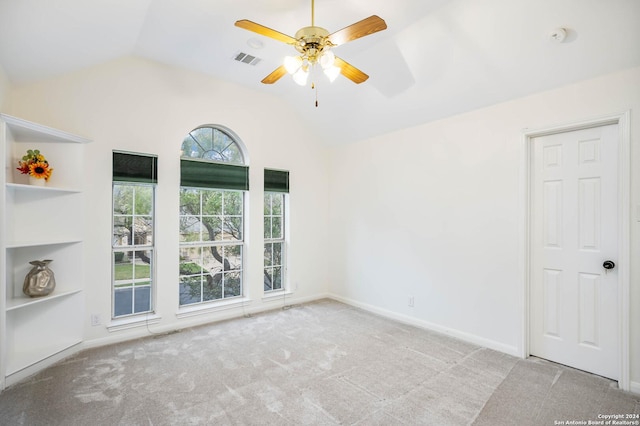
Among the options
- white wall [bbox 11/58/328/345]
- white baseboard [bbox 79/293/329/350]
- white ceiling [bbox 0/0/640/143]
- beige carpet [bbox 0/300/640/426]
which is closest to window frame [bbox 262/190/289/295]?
white wall [bbox 11/58/328/345]

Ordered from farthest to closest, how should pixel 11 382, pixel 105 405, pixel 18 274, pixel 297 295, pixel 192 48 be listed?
pixel 297 295, pixel 192 48, pixel 18 274, pixel 11 382, pixel 105 405

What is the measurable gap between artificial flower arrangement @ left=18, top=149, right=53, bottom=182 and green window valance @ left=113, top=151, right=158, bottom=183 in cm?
62

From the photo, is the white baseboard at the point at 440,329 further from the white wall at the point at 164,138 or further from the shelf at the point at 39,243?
the shelf at the point at 39,243

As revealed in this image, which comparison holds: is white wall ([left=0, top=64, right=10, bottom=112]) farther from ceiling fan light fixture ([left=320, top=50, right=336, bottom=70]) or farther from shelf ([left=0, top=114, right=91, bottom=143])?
ceiling fan light fixture ([left=320, top=50, right=336, bottom=70])

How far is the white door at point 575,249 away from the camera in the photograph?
2678 mm

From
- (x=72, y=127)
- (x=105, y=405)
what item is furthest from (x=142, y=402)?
(x=72, y=127)

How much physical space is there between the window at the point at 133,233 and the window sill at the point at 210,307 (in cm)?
38

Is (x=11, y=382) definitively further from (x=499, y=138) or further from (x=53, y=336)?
(x=499, y=138)

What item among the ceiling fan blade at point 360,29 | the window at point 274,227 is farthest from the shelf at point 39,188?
the ceiling fan blade at point 360,29

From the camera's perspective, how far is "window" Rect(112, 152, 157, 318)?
352 centimetres

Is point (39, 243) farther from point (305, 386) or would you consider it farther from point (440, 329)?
point (440, 329)

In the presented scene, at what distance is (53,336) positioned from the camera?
306 cm

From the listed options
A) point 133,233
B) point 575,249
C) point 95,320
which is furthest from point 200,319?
point 575,249

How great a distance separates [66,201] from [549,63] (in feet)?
15.1
